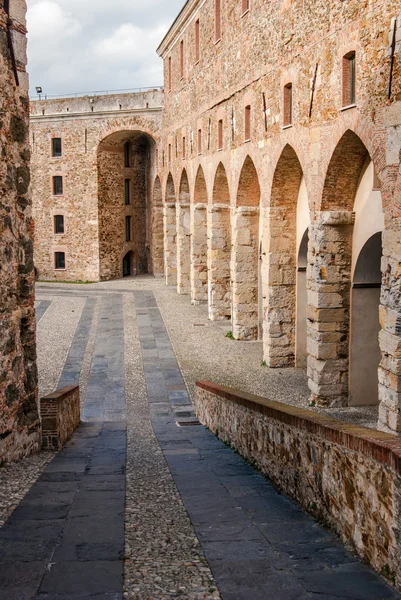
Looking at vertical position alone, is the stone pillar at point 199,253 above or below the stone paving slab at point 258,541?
above

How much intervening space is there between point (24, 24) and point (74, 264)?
26.1m

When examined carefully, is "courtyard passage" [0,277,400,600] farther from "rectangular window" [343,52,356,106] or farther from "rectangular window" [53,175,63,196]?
"rectangular window" [53,175,63,196]

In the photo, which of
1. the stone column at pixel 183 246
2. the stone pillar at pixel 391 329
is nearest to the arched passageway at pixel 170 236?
the stone column at pixel 183 246

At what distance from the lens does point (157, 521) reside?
18.5ft

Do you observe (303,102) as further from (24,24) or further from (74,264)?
(74,264)

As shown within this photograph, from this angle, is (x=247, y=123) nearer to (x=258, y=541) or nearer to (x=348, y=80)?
(x=348, y=80)

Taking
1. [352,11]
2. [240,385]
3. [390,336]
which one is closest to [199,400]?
[240,385]

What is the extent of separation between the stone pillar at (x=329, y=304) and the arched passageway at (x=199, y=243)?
12.5 metres

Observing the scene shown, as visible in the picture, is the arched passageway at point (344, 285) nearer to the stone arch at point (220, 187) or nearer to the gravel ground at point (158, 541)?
the gravel ground at point (158, 541)

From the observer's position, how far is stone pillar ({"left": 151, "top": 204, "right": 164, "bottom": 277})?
111 feet

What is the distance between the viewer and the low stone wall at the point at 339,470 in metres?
4.05

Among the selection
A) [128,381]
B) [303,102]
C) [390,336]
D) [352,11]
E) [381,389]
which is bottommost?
[128,381]

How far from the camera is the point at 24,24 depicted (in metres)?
8.11

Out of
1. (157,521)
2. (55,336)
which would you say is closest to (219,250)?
(55,336)
